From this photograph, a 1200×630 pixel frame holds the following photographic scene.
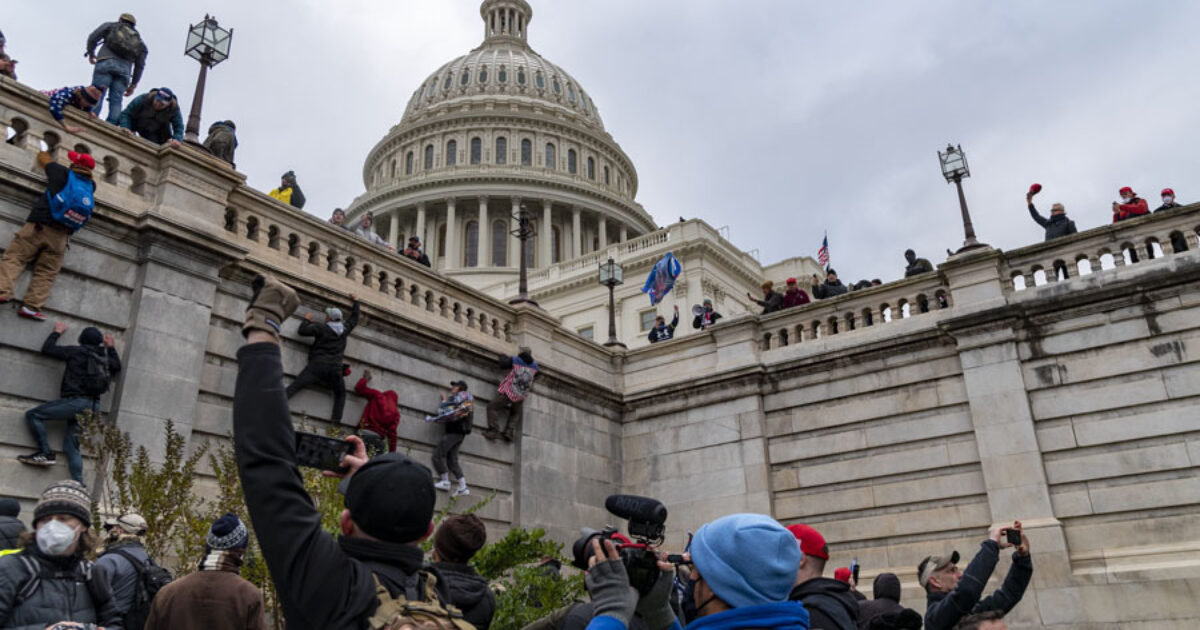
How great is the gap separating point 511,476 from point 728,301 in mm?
40992

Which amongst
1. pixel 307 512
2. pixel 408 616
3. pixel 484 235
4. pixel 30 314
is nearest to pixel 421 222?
pixel 484 235

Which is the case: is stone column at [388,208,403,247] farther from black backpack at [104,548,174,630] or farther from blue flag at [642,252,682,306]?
black backpack at [104,548,174,630]

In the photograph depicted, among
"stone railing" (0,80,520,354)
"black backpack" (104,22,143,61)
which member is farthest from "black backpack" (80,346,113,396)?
"black backpack" (104,22,143,61)

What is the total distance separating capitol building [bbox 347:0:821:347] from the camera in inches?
2827

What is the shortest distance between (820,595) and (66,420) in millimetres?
9333

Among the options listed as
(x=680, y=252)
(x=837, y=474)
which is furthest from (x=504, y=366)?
(x=680, y=252)

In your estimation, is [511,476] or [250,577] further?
[511,476]

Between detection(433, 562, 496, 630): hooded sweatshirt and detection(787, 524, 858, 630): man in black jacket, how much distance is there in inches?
66.8

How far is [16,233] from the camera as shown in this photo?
1055 centimetres

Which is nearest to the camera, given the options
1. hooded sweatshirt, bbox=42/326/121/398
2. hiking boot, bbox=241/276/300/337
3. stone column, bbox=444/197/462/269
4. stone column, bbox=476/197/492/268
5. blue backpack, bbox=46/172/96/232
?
hiking boot, bbox=241/276/300/337

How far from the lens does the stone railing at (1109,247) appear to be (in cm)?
1441

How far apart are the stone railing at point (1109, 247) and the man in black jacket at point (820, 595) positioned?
1262cm

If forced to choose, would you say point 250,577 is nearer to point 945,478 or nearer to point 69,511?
point 69,511

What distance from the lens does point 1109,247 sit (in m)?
15.0
